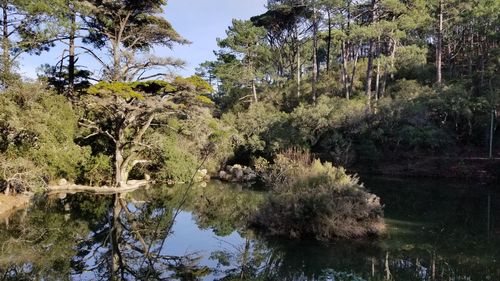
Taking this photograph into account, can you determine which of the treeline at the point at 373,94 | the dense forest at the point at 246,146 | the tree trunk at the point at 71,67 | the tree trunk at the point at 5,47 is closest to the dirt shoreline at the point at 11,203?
the dense forest at the point at 246,146

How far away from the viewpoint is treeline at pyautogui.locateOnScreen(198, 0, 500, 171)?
91.4 ft

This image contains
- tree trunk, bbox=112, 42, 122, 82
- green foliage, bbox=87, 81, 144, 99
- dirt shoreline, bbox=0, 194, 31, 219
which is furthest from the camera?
Result: tree trunk, bbox=112, 42, 122, 82

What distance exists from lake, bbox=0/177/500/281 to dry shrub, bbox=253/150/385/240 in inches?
15.8

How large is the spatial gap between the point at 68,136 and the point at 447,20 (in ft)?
92.6

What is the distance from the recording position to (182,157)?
935 inches

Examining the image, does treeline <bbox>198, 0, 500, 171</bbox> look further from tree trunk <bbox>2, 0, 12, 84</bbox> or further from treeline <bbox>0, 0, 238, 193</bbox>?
tree trunk <bbox>2, 0, 12, 84</bbox>

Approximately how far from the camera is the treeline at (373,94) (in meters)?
27.9

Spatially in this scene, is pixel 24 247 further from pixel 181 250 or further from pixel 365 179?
pixel 365 179

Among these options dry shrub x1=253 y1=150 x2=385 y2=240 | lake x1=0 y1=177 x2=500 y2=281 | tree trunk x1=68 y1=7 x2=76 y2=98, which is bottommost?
lake x1=0 y1=177 x2=500 y2=281

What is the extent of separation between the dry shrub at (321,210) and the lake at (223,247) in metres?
0.40

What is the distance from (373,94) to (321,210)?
2438 cm

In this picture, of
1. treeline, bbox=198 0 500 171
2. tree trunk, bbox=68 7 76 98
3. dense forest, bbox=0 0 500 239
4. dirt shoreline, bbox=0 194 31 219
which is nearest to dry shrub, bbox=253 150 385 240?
dense forest, bbox=0 0 500 239

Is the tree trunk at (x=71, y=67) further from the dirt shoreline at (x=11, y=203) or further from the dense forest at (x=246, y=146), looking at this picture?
the dirt shoreline at (x=11, y=203)

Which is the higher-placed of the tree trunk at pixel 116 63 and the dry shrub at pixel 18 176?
the tree trunk at pixel 116 63
